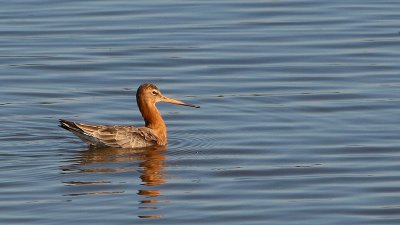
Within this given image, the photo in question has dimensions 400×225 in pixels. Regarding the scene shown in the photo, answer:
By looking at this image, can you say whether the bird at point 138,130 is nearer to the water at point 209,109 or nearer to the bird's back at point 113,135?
the bird's back at point 113,135

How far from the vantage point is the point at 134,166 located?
50.6 feet

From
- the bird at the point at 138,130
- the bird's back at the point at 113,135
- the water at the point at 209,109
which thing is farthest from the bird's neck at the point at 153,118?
the water at the point at 209,109

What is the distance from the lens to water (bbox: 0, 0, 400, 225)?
44.1ft

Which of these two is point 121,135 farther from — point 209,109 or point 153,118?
point 209,109

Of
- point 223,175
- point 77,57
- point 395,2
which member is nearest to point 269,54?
point 77,57

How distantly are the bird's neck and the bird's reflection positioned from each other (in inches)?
11.9

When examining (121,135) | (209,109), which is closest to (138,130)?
(121,135)

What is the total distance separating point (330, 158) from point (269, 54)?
5.58 meters

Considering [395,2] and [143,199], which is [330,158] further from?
[395,2]

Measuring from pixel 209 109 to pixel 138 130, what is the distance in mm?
1377

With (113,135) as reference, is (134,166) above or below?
below

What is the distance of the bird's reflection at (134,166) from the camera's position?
13852 mm

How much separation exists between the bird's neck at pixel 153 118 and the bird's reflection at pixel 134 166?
0.99ft

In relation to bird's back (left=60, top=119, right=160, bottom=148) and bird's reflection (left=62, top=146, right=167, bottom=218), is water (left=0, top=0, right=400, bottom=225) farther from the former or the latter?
bird's back (left=60, top=119, right=160, bottom=148)
